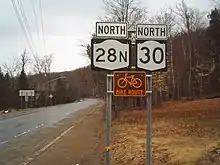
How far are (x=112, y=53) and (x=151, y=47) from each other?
54 centimetres

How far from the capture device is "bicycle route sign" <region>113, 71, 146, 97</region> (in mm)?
5777

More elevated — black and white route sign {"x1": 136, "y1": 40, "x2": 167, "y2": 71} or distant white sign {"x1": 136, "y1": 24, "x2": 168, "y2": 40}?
distant white sign {"x1": 136, "y1": 24, "x2": 168, "y2": 40}

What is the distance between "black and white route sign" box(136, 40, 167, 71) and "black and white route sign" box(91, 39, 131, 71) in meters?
0.17

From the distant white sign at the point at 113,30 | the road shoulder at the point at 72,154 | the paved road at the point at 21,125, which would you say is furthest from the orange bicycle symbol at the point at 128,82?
the paved road at the point at 21,125

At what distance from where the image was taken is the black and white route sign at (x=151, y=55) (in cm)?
586

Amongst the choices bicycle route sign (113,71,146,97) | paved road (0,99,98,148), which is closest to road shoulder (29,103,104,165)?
paved road (0,99,98,148)

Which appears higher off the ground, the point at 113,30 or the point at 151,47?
the point at 113,30

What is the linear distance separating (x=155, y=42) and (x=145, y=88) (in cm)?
65

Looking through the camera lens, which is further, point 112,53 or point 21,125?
point 21,125

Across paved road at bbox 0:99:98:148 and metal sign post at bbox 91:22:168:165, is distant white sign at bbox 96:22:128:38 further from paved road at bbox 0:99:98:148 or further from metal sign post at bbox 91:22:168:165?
paved road at bbox 0:99:98:148

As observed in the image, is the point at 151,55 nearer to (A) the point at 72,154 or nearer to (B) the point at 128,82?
(B) the point at 128,82

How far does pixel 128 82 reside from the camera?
19.0ft

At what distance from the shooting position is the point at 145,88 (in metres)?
5.84

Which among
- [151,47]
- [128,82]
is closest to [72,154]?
[128,82]
